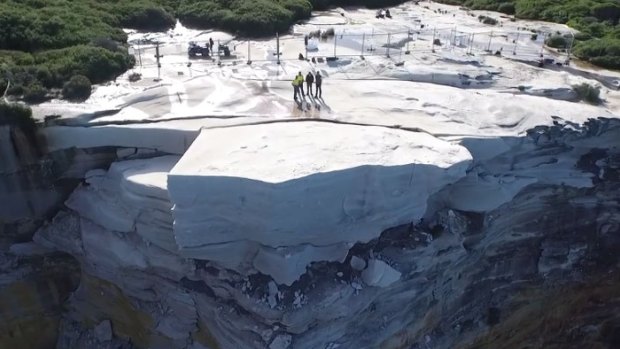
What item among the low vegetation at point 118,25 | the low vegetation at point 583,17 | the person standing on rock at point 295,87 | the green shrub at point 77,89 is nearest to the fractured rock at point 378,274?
the person standing on rock at point 295,87

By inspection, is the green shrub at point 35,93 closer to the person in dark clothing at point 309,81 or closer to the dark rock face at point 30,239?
the dark rock face at point 30,239

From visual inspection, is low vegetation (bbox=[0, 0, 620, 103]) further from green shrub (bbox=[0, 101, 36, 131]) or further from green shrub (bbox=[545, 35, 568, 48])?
green shrub (bbox=[0, 101, 36, 131])

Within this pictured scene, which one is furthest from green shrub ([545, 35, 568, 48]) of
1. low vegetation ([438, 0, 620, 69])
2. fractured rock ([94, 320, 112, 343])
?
fractured rock ([94, 320, 112, 343])

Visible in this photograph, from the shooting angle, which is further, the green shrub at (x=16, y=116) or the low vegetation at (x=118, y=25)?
the low vegetation at (x=118, y=25)

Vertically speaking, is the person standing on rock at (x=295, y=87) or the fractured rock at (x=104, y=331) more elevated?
the person standing on rock at (x=295, y=87)

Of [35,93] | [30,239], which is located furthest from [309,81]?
[30,239]

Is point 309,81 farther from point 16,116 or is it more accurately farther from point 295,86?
point 16,116
